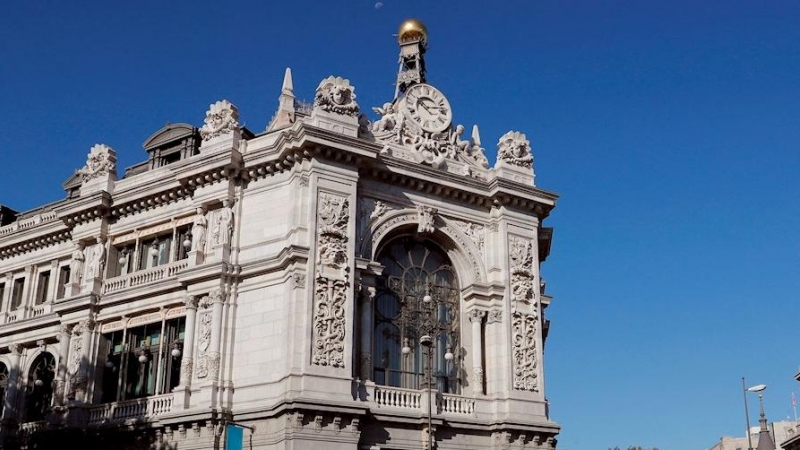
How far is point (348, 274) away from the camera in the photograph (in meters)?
34.6

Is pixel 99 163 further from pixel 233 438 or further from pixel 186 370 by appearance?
pixel 233 438

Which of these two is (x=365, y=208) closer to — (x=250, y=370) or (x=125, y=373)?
(x=250, y=370)

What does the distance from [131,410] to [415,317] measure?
466 inches

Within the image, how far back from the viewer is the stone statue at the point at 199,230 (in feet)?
122

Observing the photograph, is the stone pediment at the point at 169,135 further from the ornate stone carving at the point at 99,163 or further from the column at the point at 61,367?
the column at the point at 61,367

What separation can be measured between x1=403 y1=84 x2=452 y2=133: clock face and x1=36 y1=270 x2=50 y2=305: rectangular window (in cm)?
1920

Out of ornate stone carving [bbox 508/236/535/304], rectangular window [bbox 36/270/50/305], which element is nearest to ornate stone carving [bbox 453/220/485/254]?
ornate stone carving [bbox 508/236/535/304]

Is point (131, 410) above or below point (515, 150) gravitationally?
below

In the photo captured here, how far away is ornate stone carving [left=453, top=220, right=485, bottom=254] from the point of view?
128 feet

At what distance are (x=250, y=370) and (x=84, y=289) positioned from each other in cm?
1034

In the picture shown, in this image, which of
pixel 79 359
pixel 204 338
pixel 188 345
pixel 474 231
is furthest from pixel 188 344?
pixel 474 231

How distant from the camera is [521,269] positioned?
39.0 meters

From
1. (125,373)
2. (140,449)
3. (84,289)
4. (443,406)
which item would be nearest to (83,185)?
(84,289)

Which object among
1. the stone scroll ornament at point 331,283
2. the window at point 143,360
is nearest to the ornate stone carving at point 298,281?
the stone scroll ornament at point 331,283
